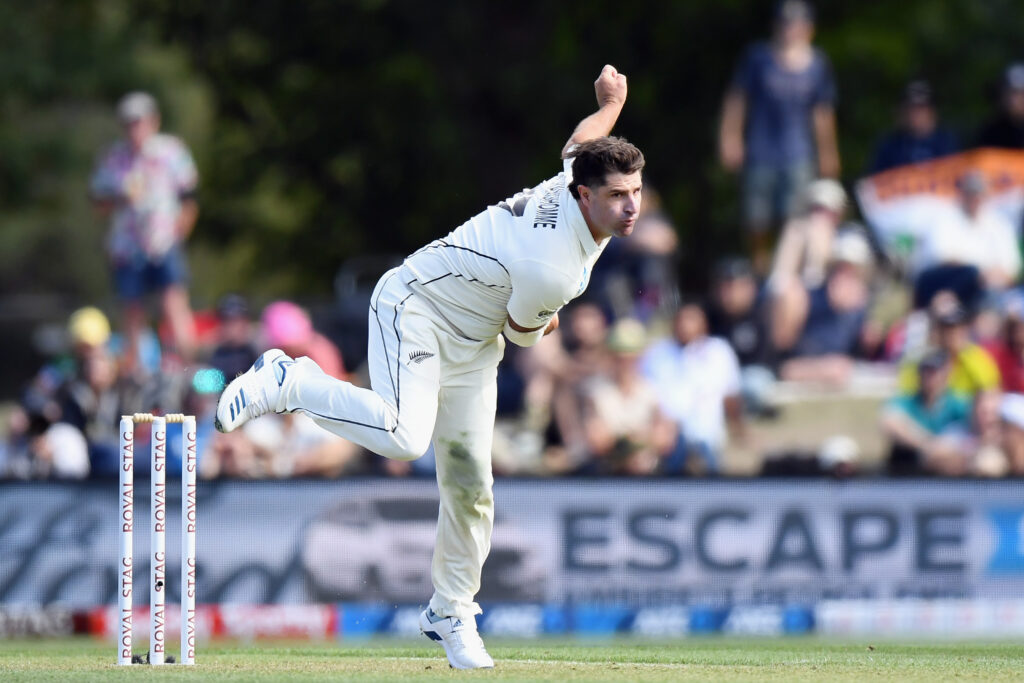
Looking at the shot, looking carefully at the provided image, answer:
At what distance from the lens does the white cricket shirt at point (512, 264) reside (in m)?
7.00

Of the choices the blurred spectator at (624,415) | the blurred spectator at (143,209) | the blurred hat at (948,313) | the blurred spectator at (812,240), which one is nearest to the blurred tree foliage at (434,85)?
the blurred spectator at (812,240)

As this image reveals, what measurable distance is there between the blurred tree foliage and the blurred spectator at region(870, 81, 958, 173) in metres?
5.70

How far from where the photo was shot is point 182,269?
1488 centimetres

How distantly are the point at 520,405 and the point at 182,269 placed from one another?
344 cm

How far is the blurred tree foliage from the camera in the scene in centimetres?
2112

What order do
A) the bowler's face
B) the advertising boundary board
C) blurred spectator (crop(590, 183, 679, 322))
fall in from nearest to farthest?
the bowler's face
the advertising boundary board
blurred spectator (crop(590, 183, 679, 322))

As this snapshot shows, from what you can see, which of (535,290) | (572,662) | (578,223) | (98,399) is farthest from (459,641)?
(98,399)

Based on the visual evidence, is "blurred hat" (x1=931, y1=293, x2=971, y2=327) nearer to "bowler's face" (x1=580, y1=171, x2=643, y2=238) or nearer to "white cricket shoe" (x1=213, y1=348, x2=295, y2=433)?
"bowler's face" (x1=580, y1=171, x2=643, y2=238)

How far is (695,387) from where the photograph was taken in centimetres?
1255

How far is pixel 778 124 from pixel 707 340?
8.92 ft

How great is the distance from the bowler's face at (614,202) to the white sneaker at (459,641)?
1928 millimetres

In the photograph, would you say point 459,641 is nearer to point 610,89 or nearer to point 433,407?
point 433,407

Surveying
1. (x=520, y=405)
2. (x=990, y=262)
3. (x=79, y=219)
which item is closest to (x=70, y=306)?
(x=520, y=405)

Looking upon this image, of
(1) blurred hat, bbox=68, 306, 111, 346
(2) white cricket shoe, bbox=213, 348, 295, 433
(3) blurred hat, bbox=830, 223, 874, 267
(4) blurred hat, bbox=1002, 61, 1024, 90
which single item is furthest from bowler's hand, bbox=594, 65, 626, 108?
(4) blurred hat, bbox=1002, 61, 1024, 90
